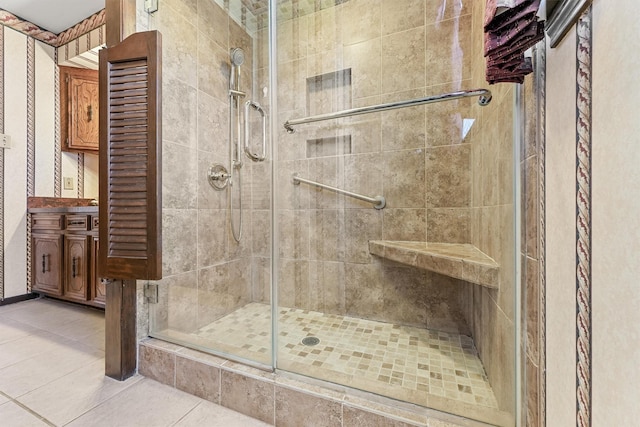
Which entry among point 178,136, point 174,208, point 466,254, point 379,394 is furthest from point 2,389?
point 466,254

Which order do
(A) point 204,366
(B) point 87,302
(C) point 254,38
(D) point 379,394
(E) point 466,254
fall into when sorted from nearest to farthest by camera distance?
(D) point 379,394, (A) point 204,366, (E) point 466,254, (C) point 254,38, (B) point 87,302

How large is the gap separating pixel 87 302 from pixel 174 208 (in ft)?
4.63

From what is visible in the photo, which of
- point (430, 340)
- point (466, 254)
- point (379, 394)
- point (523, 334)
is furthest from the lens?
point (430, 340)

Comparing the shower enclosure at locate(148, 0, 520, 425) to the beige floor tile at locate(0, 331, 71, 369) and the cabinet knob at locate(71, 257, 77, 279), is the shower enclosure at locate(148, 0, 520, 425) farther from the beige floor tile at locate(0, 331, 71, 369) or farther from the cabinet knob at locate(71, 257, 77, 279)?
the cabinet knob at locate(71, 257, 77, 279)

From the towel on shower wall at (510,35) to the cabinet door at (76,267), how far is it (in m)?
2.76

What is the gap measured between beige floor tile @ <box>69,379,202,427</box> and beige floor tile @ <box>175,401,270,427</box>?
0.11ft

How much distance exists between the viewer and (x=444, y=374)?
1.12 meters

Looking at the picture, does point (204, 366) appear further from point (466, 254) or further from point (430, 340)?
point (466, 254)

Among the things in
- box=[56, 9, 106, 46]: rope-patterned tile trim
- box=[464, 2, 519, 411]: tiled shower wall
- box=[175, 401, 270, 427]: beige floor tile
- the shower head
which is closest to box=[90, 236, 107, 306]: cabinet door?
→ box=[175, 401, 270, 427]: beige floor tile

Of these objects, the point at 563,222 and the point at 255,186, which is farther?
the point at 255,186

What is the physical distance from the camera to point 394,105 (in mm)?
1443

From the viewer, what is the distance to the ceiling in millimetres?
2127

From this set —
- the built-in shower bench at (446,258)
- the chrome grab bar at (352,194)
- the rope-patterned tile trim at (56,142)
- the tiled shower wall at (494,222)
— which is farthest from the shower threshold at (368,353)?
the rope-patterned tile trim at (56,142)

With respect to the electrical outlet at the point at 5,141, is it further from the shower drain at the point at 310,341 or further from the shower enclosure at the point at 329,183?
the shower drain at the point at 310,341
